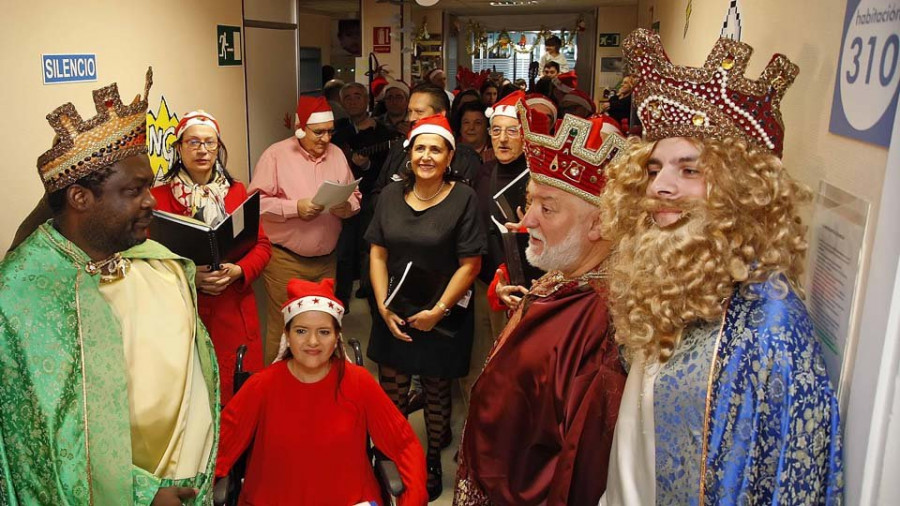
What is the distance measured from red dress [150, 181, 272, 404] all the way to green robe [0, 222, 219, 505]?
4.11 ft

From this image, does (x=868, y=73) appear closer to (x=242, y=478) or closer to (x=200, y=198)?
(x=242, y=478)

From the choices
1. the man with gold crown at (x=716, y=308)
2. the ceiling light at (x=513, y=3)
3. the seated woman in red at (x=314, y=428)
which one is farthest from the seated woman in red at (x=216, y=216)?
the ceiling light at (x=513, y=3)

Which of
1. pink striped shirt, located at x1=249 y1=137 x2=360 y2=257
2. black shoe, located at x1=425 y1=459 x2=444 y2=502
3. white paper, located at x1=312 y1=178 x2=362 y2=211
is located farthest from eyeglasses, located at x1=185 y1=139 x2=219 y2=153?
black shoe, located at x1=425 y1=459 x2=444 y2=502

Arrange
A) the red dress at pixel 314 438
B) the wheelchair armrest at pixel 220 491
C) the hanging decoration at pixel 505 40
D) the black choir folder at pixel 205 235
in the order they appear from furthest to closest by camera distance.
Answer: the hanging decoration at pixel 505 40, the black choir folder at pixel 205 235, the red dress at pixel 314 438, the wheelchair armrest at pixel 220 491

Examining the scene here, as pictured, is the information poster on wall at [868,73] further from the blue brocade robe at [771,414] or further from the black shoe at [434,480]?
the black shoe at [434,480]

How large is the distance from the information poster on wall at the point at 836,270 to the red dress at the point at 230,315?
223 cm

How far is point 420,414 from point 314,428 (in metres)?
1.75

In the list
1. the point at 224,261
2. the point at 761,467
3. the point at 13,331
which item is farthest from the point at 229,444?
the point at 761,467

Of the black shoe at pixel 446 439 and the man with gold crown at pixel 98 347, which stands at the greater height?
the man with gold crown at pixel 98 347

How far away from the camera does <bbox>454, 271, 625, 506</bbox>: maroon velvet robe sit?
1.67m

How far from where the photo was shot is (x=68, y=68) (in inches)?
114

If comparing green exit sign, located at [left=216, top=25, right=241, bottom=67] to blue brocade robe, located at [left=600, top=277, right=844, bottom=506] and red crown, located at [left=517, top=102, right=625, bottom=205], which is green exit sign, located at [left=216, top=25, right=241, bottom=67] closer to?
red crown, located at [left=517, top=102, right=625, bottom=205]

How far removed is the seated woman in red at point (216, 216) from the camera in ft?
10.1

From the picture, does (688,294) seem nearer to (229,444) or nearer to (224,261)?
(229,444)
